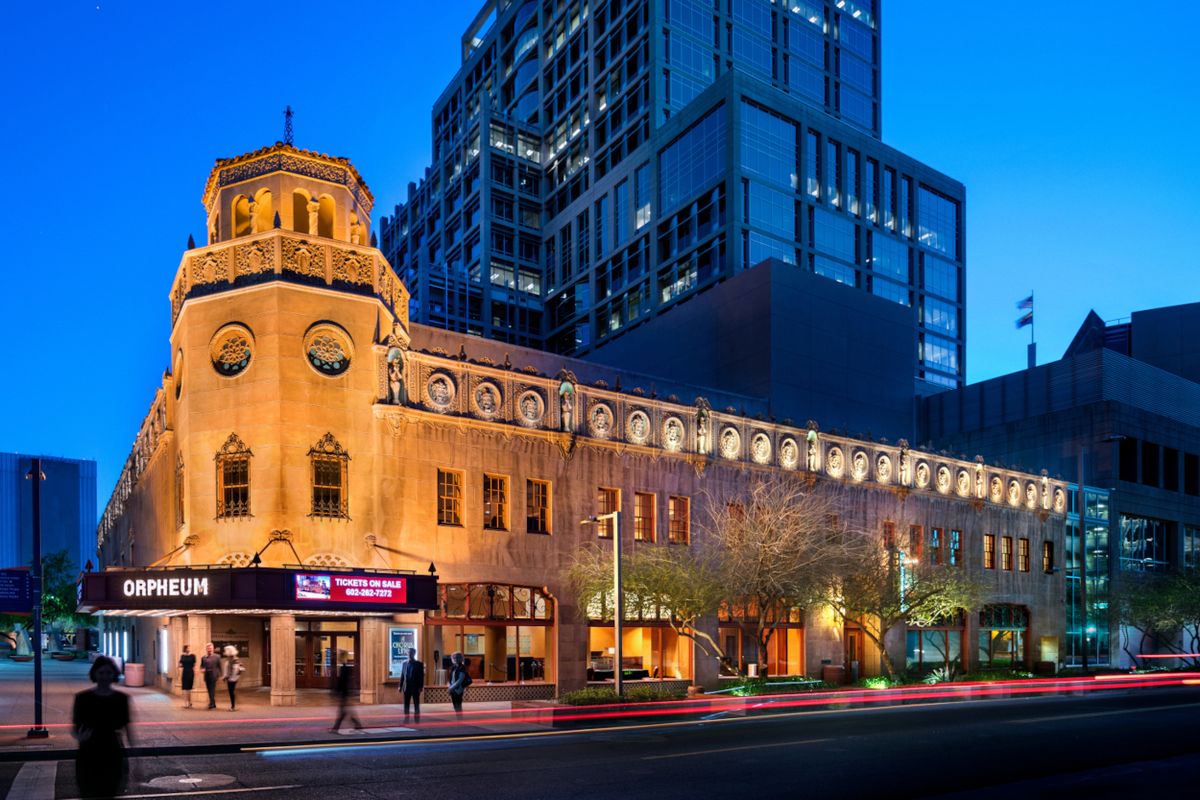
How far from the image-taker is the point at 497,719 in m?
26.7

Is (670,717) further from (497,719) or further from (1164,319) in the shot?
(1164,319)

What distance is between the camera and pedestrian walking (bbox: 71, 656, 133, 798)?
10.5 m

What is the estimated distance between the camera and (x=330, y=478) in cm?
3089

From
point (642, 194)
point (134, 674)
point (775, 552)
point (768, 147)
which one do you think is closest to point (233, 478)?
point (134, 674)

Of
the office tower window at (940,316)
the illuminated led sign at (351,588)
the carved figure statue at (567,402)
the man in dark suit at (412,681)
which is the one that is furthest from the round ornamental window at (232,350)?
the office tower window at (940,316)

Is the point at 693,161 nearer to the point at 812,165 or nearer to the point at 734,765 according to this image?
the point at 812,165

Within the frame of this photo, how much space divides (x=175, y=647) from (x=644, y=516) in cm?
1745

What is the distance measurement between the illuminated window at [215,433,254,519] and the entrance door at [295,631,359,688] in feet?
18.8

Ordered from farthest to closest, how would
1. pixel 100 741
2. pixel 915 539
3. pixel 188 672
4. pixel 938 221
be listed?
1. pixel 938 221
2. pixel 915 539
3. pixel 188 672
4. pixel 100 741

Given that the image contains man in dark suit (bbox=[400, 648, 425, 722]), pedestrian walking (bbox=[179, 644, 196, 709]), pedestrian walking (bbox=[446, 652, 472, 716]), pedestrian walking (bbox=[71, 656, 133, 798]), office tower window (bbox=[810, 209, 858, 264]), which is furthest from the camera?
office tower window (bbox=[810, 209, 858, 264])

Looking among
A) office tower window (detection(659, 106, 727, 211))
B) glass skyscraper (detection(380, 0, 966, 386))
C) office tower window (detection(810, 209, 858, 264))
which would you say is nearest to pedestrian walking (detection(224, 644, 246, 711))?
glass skyscraper (detection(380, 0, 966, 386))

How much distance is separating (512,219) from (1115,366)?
70.4 metres

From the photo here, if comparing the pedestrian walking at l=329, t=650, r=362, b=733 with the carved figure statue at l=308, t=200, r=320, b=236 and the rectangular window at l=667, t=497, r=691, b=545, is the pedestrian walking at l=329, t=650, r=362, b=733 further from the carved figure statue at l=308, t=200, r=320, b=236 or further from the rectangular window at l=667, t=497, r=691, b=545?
the rectangular window at l=667, t=497, r=691, b=545

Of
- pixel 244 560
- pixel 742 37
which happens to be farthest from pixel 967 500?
pixel 742 37
